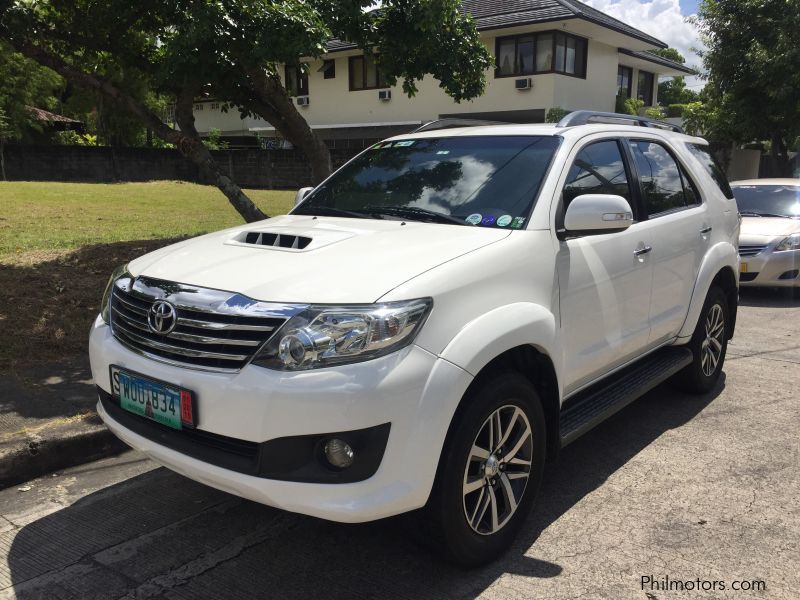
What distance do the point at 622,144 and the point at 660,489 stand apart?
2031 mm

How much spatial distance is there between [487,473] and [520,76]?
2334 cm

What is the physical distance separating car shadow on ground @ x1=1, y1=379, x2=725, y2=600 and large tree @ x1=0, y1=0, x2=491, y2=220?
462 centimetres

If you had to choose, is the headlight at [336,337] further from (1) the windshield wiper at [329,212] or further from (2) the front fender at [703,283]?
(2) the front fender at [703,283]

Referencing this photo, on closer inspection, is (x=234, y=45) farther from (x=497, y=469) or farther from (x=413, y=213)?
(x=497, y=469)

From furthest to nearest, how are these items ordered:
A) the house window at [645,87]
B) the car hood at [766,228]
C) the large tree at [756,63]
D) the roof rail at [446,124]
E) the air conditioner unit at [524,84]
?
the house window at [645,87] < the air conditioner unit at [524,84] < the large tree at [756,63] < the car hood at [766,228] < the roof rail at [446,124]

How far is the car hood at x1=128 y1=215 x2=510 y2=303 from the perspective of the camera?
270 cm

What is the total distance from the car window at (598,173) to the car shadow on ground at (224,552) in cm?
162

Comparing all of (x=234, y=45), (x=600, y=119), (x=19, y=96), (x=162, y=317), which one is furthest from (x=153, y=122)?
(x=19, y=96)

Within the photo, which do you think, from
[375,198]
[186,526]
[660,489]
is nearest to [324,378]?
[186,526]

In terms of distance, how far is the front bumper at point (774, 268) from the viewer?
9.04 meters

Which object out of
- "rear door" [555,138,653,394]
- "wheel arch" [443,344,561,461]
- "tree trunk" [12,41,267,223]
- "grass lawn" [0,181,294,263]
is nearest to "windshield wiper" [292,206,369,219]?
"rear door" [555,138,653,394]

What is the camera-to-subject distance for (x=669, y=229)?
4.46 meters

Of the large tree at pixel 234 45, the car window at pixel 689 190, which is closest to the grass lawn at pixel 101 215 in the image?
the large tree at pixel 234 45

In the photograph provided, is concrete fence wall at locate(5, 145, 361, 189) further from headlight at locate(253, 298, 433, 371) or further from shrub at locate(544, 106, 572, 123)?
headlight at locate(253, 298, 433, 371)
